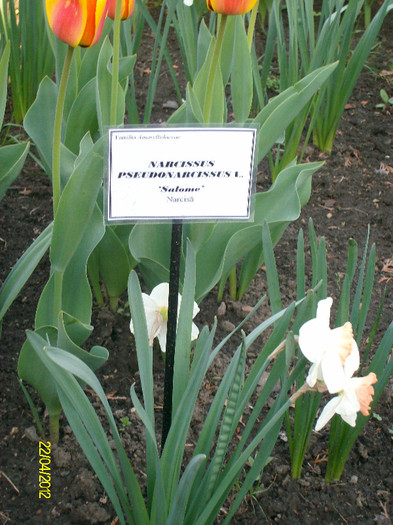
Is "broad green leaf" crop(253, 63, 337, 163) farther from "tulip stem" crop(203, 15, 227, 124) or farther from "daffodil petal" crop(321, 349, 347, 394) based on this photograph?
"daffodil petal" crop(321, 349, 347, 394)

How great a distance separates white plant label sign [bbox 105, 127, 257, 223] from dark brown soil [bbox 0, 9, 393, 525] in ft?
1.93

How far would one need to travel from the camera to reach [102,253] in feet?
4.87

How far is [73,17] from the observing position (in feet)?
3.39

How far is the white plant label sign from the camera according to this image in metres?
0.92

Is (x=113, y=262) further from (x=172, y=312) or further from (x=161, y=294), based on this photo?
(x=172, y=312)

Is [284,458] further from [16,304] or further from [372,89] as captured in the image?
[372,89]

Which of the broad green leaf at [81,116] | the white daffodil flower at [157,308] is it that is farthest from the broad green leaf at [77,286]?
the broad green leaf at [81,116]

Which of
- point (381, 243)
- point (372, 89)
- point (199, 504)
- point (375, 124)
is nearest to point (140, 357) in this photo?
Answer: point (199, 504)

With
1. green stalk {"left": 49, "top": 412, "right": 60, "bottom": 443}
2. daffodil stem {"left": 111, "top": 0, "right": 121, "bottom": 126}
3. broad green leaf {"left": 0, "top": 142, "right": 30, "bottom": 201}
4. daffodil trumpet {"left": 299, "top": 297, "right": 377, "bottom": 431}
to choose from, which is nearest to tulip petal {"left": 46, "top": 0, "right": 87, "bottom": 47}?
daffodil stem {"left": 111, "top": 0, "right": 121, "bottom": 126}

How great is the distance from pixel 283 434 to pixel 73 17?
0.93 meters

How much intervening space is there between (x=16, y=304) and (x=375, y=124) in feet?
5.25

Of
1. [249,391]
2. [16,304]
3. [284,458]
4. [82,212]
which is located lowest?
[284,458]

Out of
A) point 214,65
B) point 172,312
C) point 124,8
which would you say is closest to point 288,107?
point 214,65

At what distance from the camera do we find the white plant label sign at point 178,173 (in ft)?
3.03
